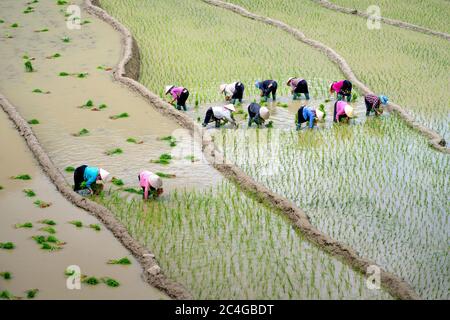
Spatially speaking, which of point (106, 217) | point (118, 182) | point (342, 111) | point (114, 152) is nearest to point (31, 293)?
point (106, 217)

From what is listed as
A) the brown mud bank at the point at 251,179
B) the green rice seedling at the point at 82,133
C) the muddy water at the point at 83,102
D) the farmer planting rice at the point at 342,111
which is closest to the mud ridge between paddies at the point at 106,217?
the muddy water at the point at 83,102

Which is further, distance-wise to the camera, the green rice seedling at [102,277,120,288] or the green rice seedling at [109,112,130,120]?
the green rice seedling at [109,112,130,120]

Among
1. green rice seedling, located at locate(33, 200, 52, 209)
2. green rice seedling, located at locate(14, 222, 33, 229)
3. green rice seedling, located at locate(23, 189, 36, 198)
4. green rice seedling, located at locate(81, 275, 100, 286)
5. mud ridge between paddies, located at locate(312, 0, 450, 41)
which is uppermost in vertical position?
mud ridge between paddies, located at locate(312, 0, 450, 41)

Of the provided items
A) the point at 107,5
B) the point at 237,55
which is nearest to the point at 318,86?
the point at 237,55

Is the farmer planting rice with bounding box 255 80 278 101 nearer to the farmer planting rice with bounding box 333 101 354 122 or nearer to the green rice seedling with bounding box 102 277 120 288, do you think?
the farmer planting rice with bounding box 333 101 354 122

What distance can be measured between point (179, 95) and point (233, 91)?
38.7 inches

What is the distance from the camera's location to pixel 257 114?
12.5 meters

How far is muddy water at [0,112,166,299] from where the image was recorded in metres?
7.69

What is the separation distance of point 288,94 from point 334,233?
5736 mm

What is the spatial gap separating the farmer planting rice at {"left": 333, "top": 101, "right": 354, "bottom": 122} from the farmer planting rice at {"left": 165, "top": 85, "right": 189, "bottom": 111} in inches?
100

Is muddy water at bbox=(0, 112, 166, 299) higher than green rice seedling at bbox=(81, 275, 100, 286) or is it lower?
lower

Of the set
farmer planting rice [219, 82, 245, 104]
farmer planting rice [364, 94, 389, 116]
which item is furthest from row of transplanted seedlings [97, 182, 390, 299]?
farmer planting rice [364, 94, 389, 116]

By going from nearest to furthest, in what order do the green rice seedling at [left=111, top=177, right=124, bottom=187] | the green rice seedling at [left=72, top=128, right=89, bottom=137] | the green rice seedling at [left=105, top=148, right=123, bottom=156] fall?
the green rice seedling at [left=111, top=177, right=124, bottom=187] < the green rice seedling at [left=105, top=148, right=123, bottom=156] < the green rice seedling at [left=72, top=128, right=89, bottom=137]
